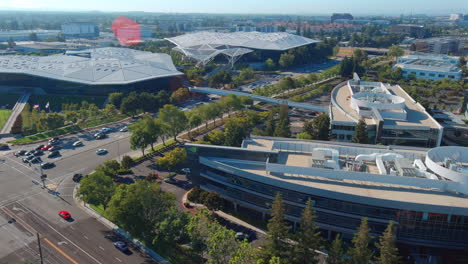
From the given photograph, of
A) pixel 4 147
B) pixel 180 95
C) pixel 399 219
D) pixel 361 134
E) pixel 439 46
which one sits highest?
pixel 439 46

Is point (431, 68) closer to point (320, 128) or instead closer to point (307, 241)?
point (320, 128)

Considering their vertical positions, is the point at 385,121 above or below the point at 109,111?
above

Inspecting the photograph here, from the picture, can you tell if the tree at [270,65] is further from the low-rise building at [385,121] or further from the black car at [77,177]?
the black car at [77,177]

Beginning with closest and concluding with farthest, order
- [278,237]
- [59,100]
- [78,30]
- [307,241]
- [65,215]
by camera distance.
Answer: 1. [307,241]
2. [278,237]
3. [65,215]
4. [59,100]
5. [78,30]

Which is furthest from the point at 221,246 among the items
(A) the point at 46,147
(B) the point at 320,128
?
(A) the point at 46,147

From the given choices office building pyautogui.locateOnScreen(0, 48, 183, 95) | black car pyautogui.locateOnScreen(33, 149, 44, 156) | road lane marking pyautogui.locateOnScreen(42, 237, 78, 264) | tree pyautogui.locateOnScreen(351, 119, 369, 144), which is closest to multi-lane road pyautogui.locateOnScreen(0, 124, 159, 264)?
road lane marking pyautogui.locateOnScreen(42, 237, 78, 264)

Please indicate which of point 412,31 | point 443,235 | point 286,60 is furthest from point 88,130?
point 412,31

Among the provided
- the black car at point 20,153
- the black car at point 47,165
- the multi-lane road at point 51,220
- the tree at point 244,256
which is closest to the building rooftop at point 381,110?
the tree at point 244,256
